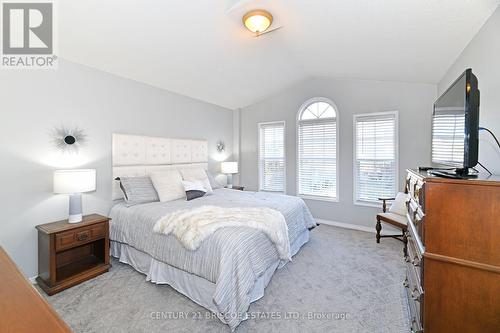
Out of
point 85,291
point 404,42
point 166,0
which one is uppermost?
point 166,0

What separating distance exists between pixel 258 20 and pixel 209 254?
2481mm

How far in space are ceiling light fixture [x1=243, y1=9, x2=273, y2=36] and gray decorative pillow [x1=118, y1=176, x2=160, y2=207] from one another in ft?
8.10

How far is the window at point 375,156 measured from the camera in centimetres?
391

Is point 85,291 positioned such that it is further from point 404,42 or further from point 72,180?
point 404,42

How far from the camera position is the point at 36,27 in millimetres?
2303

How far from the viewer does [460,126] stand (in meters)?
1.50

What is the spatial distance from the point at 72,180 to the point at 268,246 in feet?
7.10

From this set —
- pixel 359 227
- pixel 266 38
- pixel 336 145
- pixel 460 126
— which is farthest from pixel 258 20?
pixel 359 227

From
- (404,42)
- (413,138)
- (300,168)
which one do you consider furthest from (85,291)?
(413,138)

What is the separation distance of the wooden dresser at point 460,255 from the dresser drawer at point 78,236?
10.1 feet

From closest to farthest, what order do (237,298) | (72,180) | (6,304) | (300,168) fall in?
(6,304) < (237,298) < (72,180) < (300,168)

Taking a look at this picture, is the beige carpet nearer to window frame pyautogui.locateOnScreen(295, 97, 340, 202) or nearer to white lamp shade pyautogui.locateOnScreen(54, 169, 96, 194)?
white lamp shade pyautogui.locateOnScreen(54, 169, 96, 194)

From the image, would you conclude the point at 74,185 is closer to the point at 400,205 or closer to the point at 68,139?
the point at 68,139

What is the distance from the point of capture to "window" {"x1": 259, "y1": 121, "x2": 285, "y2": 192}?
16.8ft
